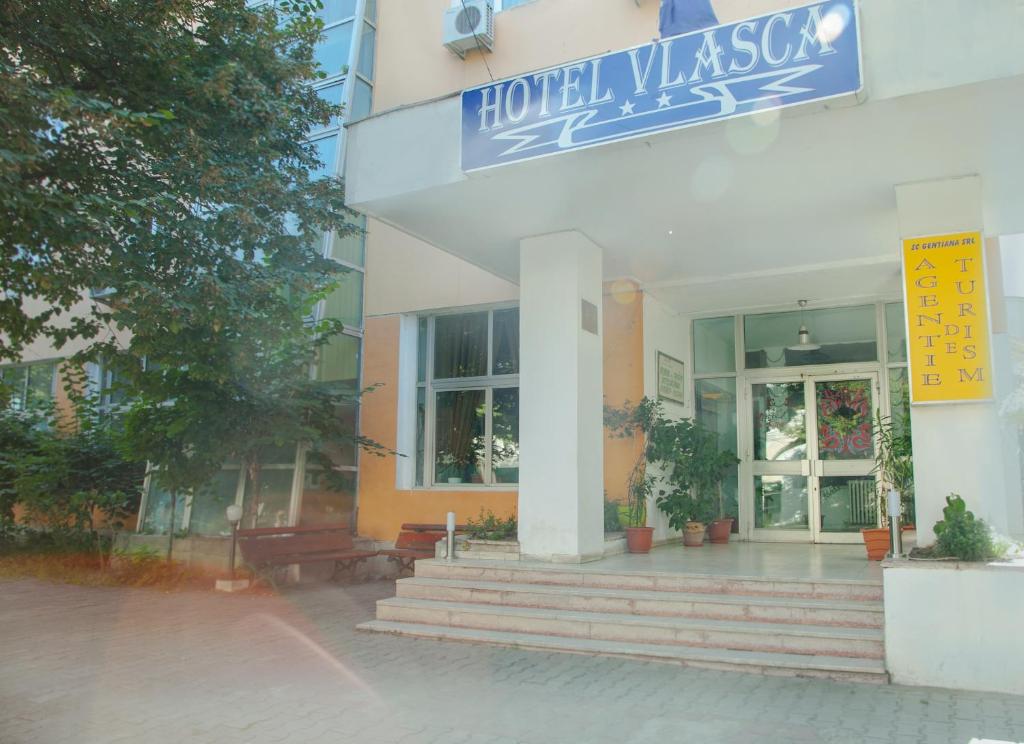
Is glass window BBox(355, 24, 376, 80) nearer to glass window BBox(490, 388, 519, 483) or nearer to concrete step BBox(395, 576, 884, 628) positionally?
glass window BBox(490, 388, 519, 483)

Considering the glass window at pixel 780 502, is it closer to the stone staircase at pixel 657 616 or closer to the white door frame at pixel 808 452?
the white door frame at pixel 808 452

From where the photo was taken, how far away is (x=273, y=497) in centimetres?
1120

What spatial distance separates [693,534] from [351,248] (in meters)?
6.41

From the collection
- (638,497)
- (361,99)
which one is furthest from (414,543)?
(361,99)

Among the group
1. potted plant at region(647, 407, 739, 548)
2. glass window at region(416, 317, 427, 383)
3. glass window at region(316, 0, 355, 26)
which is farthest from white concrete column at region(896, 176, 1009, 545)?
glass window at region(316, 0, 355, 26)

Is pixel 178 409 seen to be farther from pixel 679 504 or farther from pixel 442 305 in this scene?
pixel 679 504

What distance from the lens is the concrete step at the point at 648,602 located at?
5883 millimetres

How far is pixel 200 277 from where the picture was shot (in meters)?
7.70

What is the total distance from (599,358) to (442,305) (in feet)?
12.1

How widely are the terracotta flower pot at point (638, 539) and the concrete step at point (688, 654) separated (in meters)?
2.60

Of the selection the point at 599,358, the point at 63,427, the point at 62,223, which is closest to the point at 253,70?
the point at 62,223

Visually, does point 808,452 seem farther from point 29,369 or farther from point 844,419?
point 29,369

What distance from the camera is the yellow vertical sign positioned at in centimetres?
600

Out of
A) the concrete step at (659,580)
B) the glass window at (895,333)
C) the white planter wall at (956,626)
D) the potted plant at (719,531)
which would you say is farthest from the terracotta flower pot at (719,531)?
the white planter wall at (956,626)
